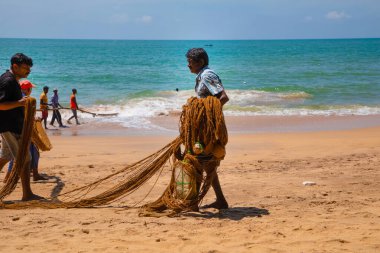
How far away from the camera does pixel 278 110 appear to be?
19328 millimetres

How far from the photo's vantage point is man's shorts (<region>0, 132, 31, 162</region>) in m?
5.50

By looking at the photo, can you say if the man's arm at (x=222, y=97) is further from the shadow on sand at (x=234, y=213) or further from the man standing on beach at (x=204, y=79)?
the shadow on sand at (x=234, y=213)

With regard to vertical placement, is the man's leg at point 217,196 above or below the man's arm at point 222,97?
below

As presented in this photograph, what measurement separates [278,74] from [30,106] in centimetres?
3332

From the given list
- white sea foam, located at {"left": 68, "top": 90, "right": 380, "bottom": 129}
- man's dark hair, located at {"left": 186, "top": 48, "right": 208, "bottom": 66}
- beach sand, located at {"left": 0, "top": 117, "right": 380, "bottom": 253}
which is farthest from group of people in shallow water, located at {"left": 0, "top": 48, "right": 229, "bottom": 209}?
white sea foam, located at {"left": 68, "top": 90, "right": 380, "bottom": 129}

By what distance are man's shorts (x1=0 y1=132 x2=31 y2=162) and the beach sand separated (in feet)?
1.95

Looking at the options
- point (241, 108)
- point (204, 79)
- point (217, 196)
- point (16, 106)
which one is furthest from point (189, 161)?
point (241, 108)

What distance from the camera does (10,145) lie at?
551 cm

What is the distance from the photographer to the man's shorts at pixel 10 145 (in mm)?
5496

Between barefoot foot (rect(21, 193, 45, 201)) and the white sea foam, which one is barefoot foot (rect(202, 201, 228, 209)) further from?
the white sea foam

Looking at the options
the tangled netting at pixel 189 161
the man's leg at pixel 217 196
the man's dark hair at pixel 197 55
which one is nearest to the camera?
the tangled netting at pixel 189 161

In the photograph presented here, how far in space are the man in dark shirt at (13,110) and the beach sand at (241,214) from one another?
58cm

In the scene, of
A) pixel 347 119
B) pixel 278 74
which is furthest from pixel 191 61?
pixel 278 74

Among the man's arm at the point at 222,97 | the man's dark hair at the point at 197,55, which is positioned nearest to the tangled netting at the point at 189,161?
the man's arm at the point at 222,97
